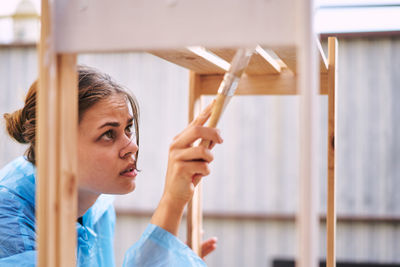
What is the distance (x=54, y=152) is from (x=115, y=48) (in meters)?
0.19

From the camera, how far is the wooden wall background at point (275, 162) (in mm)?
3709

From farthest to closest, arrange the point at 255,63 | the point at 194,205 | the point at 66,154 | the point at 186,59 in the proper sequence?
the point at 194,205
the point at 255,63
the point at 186,59
the point at 66,154

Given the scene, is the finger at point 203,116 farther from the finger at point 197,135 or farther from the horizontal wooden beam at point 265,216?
the horizontal wooden beam at point 265,216

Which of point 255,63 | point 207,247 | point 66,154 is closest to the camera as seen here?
point 66,154

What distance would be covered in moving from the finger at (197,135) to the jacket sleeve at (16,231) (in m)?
0.49

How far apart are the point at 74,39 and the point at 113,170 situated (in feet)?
2.03

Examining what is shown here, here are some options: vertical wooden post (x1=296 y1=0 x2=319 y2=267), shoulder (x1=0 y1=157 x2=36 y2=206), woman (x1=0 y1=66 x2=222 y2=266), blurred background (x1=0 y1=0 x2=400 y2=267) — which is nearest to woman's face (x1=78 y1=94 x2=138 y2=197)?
woman (x1=0 y1=66 x2=222 y2=266)

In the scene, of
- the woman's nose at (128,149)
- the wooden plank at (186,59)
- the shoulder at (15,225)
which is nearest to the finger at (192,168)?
the wooden plank at (186,59)

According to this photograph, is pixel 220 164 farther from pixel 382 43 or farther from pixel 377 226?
pixel 382 43

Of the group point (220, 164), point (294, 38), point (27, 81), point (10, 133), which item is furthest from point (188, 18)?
point (27, 81)

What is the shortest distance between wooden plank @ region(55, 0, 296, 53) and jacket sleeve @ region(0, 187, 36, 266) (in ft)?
1.97

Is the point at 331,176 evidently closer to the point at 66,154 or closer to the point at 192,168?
the point at 192,168

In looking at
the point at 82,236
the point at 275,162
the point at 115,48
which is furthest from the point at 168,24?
the point at 275,162

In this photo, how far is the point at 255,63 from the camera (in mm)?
1180
